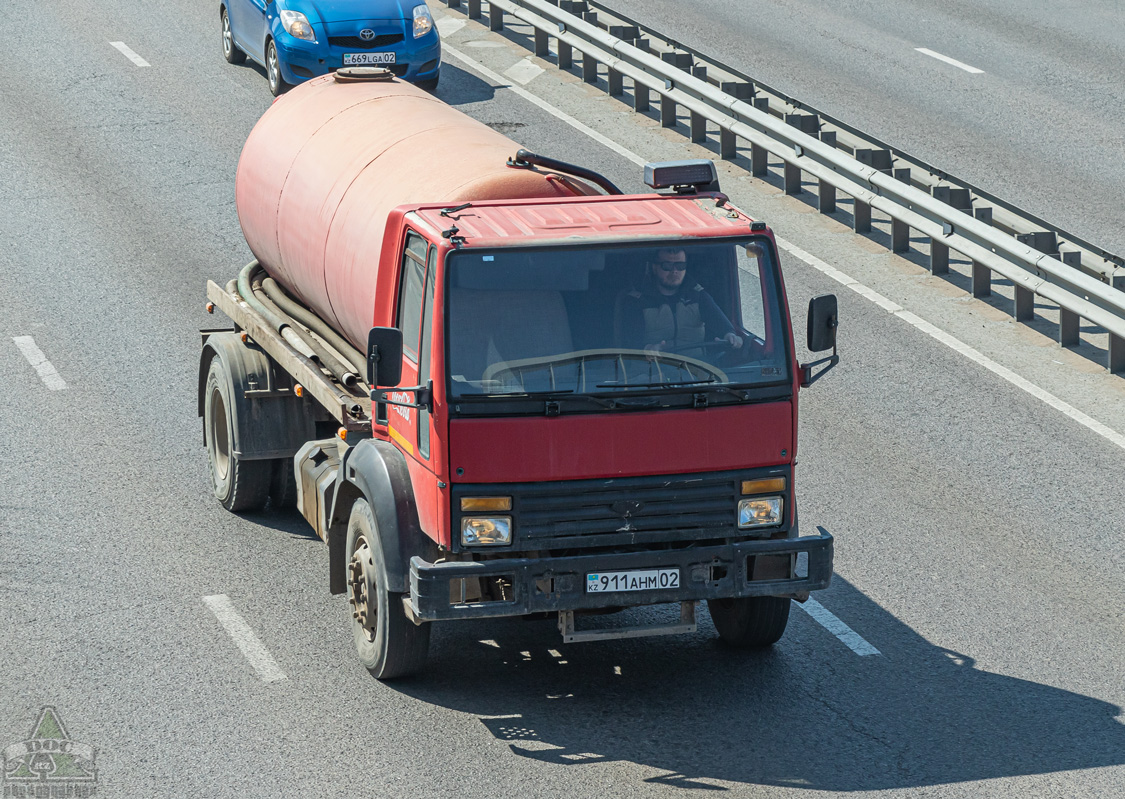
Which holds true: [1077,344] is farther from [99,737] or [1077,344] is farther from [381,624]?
[99,737]

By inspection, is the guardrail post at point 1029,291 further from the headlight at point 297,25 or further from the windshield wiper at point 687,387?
the headlight at point 297,25

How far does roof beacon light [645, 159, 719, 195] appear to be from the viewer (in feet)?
27.5

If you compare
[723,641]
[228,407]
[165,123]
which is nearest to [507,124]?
[165,123]

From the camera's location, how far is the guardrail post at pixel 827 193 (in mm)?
Answer: 16422

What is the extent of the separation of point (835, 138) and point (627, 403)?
977cm

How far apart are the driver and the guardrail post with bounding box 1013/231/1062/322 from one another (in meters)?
6.84

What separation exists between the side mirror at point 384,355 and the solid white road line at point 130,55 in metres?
15.0

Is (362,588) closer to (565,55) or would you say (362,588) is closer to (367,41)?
(367,41)

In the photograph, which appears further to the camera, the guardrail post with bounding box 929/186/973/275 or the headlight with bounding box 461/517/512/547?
the guardrail post with bounding box 929/186/973/275

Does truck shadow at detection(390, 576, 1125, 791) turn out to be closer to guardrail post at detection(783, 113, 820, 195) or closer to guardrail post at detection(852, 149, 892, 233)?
guardrail post at detection(852, 149, 892, 233)

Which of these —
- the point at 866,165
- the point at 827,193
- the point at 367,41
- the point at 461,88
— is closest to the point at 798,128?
the point at 827,193

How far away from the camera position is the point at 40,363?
1312 cm

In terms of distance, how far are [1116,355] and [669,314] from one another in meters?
6.40

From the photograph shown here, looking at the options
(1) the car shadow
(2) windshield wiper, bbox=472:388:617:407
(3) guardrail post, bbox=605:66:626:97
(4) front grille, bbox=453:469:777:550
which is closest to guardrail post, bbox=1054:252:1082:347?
(4) front grille, bbox=453:469:777:550
